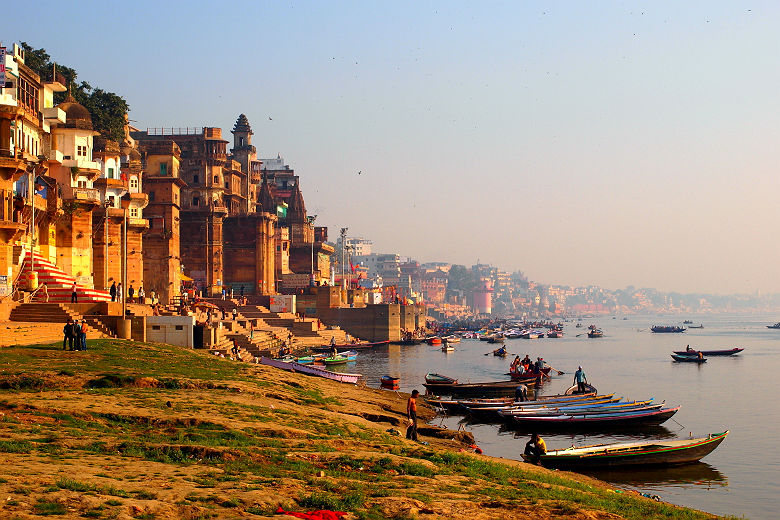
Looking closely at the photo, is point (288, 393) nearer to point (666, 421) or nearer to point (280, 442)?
point (280, 442)

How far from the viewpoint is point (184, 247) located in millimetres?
93500

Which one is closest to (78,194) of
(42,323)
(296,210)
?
(42,323)

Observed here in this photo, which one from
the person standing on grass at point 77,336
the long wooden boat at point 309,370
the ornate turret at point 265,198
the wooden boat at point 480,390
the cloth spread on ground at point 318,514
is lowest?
the wooden boat at point 480,390

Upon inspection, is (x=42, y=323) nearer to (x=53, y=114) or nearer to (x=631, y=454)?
(x=53, y=114)

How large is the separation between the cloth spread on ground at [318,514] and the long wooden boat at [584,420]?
82.8 feet

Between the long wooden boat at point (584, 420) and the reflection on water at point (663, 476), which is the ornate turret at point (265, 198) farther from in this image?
the reflection on water at point (663, 476)

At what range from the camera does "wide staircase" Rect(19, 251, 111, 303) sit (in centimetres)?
4562

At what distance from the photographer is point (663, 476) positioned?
1161 inches

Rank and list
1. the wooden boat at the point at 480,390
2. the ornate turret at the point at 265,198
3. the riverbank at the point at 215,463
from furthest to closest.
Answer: the ornate turret at the point at 265,198 → the wooden boat at the point at 480,390 → the riverbank at the point at 215,463

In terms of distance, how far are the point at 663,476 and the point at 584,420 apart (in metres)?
8.69

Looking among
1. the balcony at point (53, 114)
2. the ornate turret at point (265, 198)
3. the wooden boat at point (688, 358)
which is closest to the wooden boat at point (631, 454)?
the balcony at point (53, 114)

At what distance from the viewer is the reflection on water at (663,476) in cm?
2836

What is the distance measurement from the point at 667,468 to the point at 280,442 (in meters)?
16.9

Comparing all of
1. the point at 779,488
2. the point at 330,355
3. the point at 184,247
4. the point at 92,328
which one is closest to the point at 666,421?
the point at 779,488
